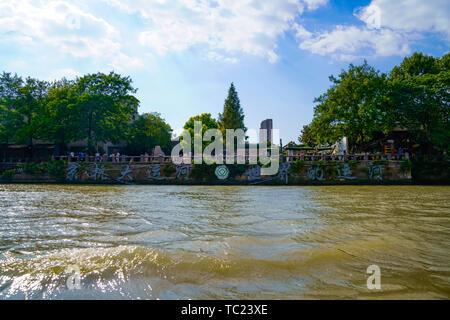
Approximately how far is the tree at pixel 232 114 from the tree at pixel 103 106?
65.7ft

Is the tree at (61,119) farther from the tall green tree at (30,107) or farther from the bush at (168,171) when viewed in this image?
the bush at (168,171)

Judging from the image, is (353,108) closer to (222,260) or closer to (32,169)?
A: (222,260)

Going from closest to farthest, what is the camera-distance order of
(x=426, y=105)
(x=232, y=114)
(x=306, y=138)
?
1. (x=426, y=105)
2. (x=306, y=138)
3. (x=232, y=114)

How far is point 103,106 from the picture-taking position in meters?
26.4

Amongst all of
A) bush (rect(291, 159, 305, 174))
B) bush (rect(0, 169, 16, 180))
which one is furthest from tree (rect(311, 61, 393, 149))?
bush (rect(0, 169, 16, 180))

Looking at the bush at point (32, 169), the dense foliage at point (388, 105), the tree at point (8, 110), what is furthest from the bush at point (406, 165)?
the tree at point (8, 110)

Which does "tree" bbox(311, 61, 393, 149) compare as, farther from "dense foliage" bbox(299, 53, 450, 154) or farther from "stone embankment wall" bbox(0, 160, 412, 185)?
"stone embankment wall" bbox(0, 160, 412, 185)

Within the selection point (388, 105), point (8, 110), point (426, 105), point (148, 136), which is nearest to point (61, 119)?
point (8, 110)

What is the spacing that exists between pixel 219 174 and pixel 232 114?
986 inches

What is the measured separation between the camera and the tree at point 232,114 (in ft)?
151

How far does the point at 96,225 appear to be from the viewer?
5.55 meters

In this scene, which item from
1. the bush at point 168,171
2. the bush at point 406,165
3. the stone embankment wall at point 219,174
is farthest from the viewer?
the bush at point 168,171

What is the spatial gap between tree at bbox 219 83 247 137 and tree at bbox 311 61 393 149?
20124 mm
